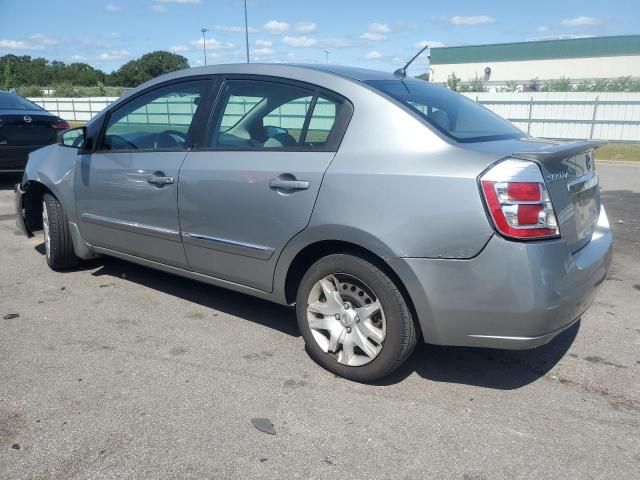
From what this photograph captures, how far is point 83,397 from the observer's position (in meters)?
2.94

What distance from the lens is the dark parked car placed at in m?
8.97

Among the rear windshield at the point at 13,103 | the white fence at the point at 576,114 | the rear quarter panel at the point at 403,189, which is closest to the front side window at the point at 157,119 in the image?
the rear quarter panel at the point at 403,189

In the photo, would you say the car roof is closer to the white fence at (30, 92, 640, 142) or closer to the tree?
the white fence at (30, 92, 640, 142)

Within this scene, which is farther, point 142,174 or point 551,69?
point 551,69

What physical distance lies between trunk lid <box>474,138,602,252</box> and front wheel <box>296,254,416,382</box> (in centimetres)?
87

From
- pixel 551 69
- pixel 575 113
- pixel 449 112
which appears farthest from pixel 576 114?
A: pixel 551 69

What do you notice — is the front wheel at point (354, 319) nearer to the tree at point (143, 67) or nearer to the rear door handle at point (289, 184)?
the rear door handle at point (289, 184)

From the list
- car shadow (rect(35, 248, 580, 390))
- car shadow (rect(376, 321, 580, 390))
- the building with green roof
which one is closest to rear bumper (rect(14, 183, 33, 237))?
car shadow (rect(35, 248, 580, 390))

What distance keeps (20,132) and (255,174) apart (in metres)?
7.46

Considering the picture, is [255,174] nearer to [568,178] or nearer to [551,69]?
[568,178]

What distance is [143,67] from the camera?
69.5 metres

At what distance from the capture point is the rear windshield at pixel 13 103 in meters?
9.54

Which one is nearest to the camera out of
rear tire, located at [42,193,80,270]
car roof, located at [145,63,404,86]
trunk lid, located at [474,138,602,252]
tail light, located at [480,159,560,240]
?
tail light, located at [480,159,560,240]

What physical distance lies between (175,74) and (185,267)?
1.38 metres
